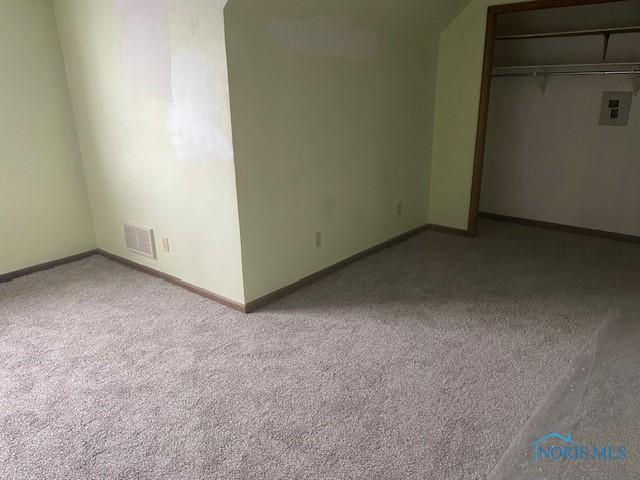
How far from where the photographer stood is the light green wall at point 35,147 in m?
3.24

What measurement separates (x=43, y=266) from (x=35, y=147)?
945 millimetres

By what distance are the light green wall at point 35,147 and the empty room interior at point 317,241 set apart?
0.06ft

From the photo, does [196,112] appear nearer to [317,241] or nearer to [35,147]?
[317,241]

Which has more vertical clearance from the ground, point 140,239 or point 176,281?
point 140,239

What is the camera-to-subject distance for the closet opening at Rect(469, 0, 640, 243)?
12.8ft

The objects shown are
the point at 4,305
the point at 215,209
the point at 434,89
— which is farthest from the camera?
the point at 434,89

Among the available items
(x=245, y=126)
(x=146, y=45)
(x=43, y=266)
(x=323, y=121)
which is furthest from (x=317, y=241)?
(x=43, y=266)

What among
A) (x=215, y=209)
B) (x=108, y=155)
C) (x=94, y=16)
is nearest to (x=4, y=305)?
(x=108, y=155)

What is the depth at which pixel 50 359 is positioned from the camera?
243 centimetres

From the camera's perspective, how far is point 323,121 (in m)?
3.14

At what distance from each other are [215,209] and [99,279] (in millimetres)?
1313

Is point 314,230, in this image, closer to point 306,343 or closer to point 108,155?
point 306,343

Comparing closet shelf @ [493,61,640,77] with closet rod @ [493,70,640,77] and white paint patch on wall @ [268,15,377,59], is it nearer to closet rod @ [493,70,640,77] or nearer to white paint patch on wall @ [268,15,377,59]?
closet rod @ [493,70,640,77]

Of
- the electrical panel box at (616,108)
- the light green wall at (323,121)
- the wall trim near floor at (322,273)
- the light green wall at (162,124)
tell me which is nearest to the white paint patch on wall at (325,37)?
the light green wall at (323,121)
